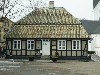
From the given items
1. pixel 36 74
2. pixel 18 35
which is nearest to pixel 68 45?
pixel 18 35

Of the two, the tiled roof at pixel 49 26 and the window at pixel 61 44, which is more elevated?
the tiled roof at pixel 49 26

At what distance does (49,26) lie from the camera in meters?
47.3

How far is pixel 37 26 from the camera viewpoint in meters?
47.3

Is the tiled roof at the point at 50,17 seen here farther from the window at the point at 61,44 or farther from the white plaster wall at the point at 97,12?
the white plaster wall at the point at 97,12

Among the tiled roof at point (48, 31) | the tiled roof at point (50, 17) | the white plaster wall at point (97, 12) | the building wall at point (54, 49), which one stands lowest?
the building wall at point (54, 49)

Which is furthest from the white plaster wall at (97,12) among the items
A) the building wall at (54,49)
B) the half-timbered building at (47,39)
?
the building wall at (54,49)

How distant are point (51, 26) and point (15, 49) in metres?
6.09

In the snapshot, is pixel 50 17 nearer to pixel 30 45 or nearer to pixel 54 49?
pixel 54 49

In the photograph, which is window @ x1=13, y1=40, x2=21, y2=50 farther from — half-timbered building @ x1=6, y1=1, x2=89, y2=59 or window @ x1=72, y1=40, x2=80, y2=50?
window @ x1=72, y1=40, x2=80, y2=50

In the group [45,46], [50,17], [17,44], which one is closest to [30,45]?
[17,44]

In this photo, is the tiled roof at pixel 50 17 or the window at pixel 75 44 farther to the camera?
the tiled roof at pixel 50 17

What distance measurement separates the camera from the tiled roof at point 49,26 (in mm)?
46375

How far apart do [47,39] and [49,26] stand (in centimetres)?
208

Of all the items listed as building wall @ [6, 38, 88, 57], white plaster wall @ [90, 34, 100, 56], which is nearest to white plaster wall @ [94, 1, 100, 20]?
white plaster wall @ [90, 34, 100, 56]
